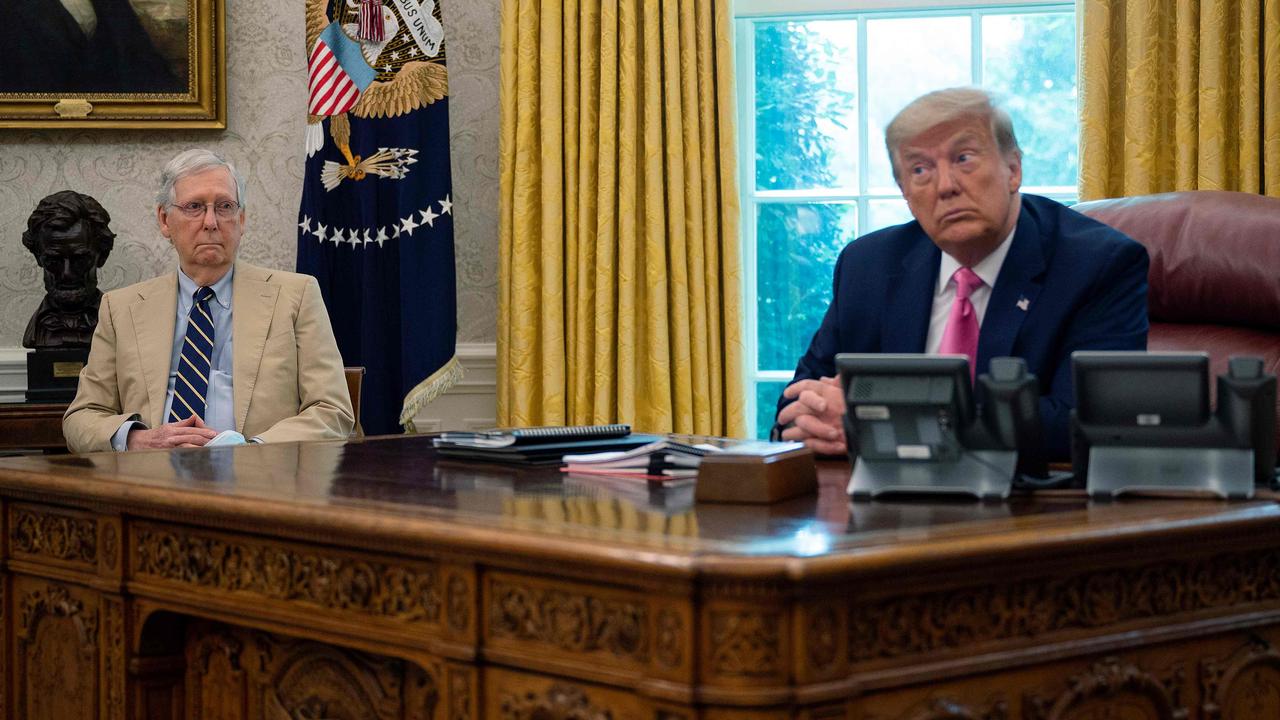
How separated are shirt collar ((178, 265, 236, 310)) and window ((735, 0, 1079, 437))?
6.38ft

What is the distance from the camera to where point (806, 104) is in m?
4.69

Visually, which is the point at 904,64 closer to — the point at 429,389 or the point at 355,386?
the point at 429,389

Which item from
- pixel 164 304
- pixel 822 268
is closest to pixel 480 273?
pixel 822 268

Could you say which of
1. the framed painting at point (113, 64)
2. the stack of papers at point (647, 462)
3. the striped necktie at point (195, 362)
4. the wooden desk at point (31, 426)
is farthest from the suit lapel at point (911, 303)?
the framed painting at point (113, 64)

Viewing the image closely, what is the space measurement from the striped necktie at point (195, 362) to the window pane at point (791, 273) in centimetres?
206

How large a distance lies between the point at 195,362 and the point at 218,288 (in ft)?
0.67

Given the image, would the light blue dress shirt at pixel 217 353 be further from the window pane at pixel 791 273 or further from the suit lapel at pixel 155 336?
the window pane at pixel 791 273

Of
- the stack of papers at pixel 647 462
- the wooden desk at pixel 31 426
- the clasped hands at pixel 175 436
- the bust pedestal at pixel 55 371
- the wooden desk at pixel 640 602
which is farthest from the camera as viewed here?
the bust pedestal at pixel 55 371

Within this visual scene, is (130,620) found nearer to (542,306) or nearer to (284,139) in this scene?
(542,306)

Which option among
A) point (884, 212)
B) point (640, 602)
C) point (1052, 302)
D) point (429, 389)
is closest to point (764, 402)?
point (884, 212)

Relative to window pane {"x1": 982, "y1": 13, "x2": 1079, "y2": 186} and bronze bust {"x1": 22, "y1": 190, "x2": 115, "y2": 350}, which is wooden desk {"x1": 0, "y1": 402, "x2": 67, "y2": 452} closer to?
bronze bust {"x1": 22, "y1": 190, "x2": 115, "y2": 350}

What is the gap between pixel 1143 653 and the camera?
1634 millimetres

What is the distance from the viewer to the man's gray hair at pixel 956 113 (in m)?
2.43

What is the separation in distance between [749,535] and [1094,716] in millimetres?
474
